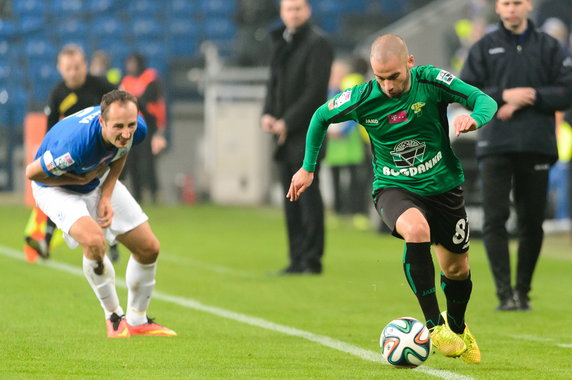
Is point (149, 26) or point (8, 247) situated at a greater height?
point (149, 26)

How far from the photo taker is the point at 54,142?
737 cm

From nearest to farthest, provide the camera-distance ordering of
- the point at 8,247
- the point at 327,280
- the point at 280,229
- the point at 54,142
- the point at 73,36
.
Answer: the point at 54,142
the point at 327,280
the point at 8,247
the point at 280,229
the point at 73,36

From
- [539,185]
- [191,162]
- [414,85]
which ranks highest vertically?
[414,85]

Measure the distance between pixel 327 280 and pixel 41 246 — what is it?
265 cm

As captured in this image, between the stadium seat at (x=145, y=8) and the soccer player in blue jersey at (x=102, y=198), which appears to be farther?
the stadium seat at (x=145, y=8)

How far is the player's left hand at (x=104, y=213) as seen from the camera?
7402 millimetres

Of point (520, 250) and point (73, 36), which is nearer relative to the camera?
point (520, 250)

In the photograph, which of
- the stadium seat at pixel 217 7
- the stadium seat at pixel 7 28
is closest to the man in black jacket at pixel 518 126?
the stadium seat at pixel 217 7

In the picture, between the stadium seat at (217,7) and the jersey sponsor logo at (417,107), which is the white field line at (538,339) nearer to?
the jersey sponsor logo at (417,107)

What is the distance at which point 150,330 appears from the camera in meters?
7.46

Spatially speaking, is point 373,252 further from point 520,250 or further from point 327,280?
point 520,250

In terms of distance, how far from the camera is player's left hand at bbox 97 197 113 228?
740 cm

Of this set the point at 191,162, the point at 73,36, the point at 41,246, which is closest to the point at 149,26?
the point at 73,36

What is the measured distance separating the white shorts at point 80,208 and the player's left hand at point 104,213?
0.21 ft
